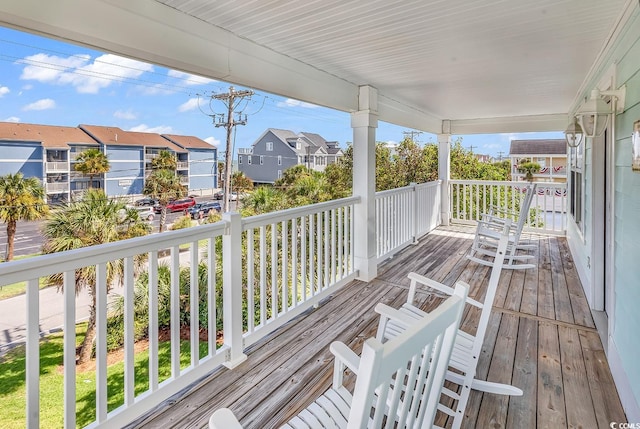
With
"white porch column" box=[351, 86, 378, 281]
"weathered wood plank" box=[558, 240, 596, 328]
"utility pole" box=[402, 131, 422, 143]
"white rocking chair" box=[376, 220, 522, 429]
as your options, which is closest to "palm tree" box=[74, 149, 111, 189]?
"white porch column" box=[351, 86, 378, 281]

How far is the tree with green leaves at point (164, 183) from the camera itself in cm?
363

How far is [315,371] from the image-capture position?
2318 millimetres

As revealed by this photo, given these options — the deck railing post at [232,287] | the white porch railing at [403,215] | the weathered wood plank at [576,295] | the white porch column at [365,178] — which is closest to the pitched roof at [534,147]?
the white porch railing at [403,215]

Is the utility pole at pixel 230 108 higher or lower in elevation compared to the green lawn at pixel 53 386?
higher

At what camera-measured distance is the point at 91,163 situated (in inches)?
116

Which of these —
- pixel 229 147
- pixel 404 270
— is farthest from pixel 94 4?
pixel 229 147

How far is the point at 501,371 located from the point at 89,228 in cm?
435

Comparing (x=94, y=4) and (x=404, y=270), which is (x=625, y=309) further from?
(x=94, y=4)

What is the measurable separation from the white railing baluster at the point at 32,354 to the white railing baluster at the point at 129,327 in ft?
1.21

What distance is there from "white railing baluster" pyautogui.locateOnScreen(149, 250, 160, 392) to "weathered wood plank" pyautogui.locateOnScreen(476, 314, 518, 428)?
1.74 meters

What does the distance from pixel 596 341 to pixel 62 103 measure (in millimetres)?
5611

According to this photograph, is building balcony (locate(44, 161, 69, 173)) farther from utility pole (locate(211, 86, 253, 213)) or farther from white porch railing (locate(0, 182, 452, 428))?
utility pole (locate(211, 86, 253, 213))

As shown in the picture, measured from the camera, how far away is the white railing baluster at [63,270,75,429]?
61.1 inches

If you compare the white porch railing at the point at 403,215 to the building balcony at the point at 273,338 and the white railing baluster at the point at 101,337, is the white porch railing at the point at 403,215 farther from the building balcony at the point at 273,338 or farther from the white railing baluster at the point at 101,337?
the white railing baluster at the point at 101,337
